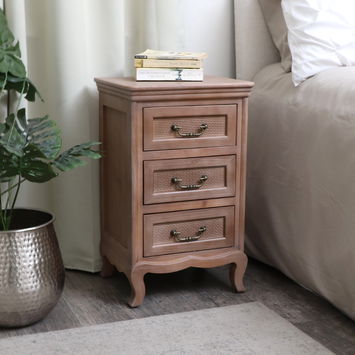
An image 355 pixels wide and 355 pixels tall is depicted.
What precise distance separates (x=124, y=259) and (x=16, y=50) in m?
0.69

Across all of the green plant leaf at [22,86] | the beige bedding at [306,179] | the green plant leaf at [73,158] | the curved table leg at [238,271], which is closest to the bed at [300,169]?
the beige bedding at [306,179]

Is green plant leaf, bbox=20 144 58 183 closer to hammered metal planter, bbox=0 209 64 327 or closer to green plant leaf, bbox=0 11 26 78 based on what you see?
hammered metal planter, bbox=0 209 64 327

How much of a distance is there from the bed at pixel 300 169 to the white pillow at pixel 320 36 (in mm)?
51

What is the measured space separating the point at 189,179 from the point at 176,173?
0.15ft

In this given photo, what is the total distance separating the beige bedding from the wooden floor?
0.05 metres

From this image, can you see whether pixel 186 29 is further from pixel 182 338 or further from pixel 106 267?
pixel 182 338

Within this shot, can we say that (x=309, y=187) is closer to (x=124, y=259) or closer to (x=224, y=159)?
(x=224, y=159)

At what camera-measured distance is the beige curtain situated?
2.24 m

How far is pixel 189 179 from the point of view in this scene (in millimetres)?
2115

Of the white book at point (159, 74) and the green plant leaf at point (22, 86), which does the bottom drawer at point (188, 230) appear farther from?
the green plant leaf at point (22, 86)

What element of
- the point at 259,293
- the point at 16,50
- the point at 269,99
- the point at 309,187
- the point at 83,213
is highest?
the point at 16,50

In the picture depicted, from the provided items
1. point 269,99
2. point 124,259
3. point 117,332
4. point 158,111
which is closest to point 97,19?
point 158,111

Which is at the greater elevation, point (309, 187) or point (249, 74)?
point (249, 74)

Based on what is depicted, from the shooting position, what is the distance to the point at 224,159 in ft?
7.03
